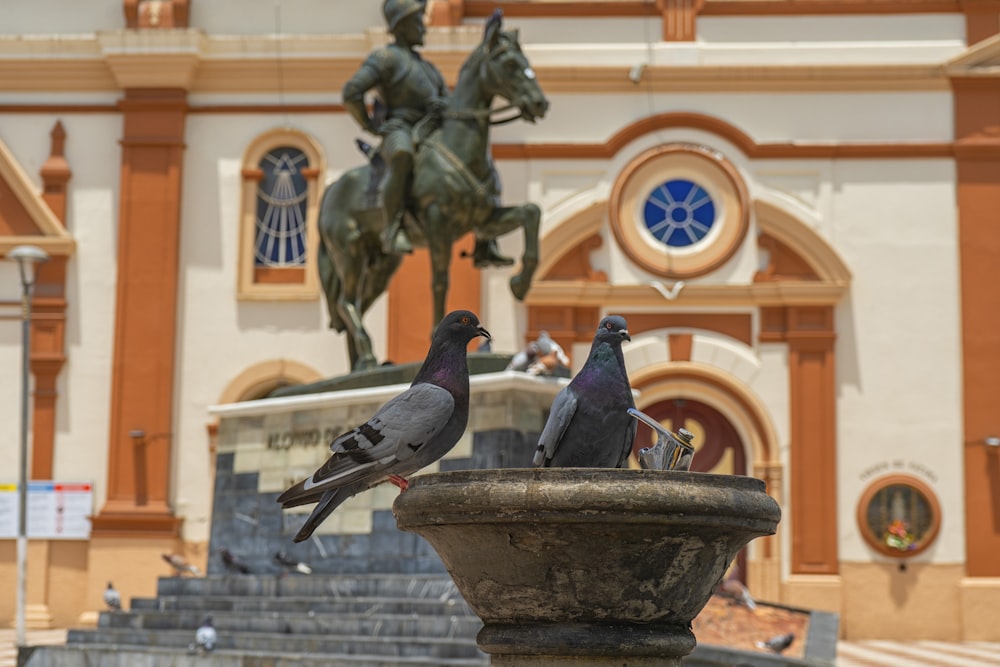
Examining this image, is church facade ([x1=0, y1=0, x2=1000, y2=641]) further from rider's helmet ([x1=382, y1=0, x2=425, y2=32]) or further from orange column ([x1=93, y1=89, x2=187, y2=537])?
rider's helmet ([x1=382, y1=0, x2=425, y2=32])

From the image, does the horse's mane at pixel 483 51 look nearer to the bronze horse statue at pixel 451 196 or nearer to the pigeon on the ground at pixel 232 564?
the bronze horse statue at pixel 451 196

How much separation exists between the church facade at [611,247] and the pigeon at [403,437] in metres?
15.8

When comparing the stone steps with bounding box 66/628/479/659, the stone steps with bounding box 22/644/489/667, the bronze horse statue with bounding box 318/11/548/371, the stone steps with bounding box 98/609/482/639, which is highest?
the bronze horse statue with bounding box 318/11/548/371

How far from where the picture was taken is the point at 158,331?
21359 mm

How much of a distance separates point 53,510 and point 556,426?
57.3 feet

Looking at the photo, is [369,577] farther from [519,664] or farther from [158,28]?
[158,28]

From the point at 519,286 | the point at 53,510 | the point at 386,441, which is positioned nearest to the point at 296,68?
the point at 53,510

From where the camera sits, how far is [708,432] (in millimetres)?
21328

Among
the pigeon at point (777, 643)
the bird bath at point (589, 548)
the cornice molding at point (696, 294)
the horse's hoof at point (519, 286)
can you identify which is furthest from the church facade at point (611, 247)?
the bird bath at point (589, 548)

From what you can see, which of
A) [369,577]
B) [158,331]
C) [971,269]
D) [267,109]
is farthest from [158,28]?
[369,577]

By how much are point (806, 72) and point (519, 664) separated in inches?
701

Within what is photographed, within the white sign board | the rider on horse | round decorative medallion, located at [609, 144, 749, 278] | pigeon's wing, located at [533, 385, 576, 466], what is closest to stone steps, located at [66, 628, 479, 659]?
the rider on horse

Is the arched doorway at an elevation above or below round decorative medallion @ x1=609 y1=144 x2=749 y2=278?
below

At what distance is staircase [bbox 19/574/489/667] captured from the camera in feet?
30.5
